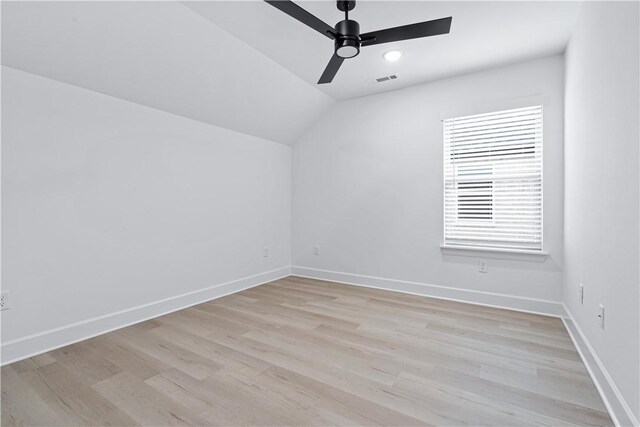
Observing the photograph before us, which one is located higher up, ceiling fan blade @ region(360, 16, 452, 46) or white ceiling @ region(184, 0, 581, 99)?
white ceiling @ region(184, 0, 581, 99)

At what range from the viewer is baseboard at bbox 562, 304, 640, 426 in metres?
1.34

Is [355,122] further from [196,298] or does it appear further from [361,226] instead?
[196,298]

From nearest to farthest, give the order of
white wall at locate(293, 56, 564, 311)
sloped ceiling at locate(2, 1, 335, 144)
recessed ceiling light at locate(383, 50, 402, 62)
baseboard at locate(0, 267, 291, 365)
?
1. sloped ceiling at locate(2, 1, 335, 144)
2. baseboard at locate(0, 267, 291, 365)
3. recessed ceiling light at locate(383, 50, 402, 62)
4. white wall at locate(293, 56, 564, 311)

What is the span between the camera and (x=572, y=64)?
246cm

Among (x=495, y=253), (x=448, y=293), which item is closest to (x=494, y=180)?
(x=495, y=253)

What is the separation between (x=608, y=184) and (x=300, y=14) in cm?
194

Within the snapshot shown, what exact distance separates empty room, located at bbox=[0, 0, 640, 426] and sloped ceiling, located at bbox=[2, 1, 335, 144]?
0.06ft

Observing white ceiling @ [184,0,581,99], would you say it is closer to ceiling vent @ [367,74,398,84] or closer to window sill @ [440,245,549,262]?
ceiling vent @ [367,74,398,84]

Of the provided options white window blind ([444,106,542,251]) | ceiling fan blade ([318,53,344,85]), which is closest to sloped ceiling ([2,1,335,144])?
ceiling fan blade ([318,53,344,85])

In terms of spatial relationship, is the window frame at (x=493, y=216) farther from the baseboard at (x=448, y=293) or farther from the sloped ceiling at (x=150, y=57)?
the sloped ceiling at (x=150, y=57)

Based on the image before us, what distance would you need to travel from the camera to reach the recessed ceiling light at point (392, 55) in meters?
2.79

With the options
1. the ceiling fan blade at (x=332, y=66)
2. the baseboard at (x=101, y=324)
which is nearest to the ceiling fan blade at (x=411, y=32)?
the ceiling fan blade at (x=332, y=66)

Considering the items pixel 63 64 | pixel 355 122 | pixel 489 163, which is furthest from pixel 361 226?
pixel 63 64

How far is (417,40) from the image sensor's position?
2.62m
